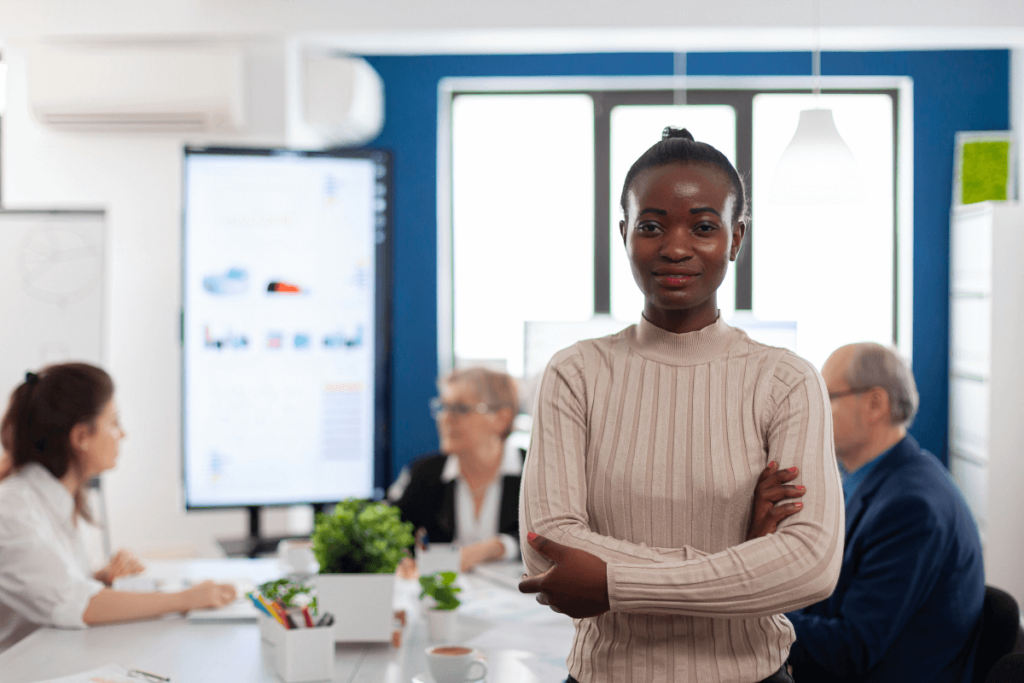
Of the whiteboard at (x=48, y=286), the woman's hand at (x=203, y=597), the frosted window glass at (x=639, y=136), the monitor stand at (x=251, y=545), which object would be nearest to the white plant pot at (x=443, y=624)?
the woman's hand at (x=203, y=597)

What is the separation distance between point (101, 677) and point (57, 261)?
104 inches

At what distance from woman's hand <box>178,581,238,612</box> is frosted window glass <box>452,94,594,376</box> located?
9.42ft

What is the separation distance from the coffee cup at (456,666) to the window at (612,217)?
324cm

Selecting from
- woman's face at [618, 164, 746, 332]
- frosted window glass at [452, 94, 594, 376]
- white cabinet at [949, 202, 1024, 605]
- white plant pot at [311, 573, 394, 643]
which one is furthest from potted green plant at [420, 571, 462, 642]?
white cabinet at [949, 202, 1024, 605]

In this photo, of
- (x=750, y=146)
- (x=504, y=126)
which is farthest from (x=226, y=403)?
(x=750, y=146)

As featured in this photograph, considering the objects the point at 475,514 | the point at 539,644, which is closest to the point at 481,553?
the point at 475,514

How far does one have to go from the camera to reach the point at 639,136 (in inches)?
190

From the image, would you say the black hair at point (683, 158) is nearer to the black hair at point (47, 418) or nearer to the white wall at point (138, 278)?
the black hair at point (47, 418)

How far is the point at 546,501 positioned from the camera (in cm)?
113

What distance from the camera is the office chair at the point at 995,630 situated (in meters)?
1.74

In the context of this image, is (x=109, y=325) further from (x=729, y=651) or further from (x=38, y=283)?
(x=729, y=651)

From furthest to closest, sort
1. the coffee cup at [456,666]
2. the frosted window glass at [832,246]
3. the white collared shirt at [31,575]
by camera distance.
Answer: the frosted window glass at [832,246], the white collared shirt at [31,575], the coffee cup at [456,666]

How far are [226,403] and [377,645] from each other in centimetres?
203

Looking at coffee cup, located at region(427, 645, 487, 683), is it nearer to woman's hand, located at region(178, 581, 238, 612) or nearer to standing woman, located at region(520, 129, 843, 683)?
standing woman, located at region(520, 129, 843, 683)
